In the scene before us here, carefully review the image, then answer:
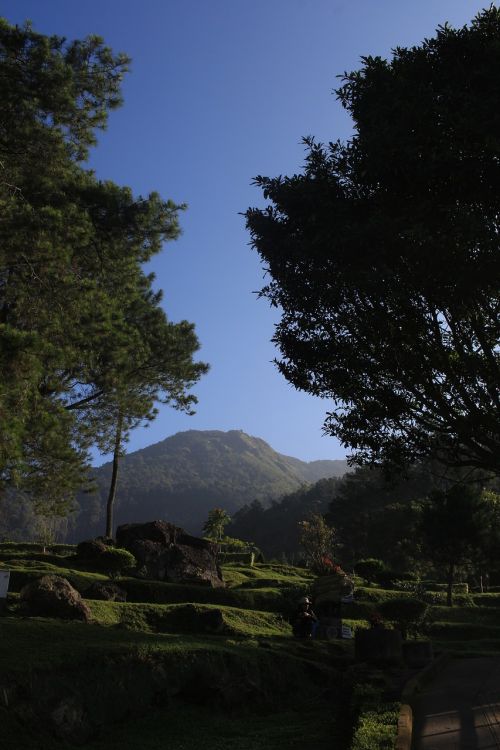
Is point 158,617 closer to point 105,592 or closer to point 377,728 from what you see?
point 105,592

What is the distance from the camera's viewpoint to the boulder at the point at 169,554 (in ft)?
73.6

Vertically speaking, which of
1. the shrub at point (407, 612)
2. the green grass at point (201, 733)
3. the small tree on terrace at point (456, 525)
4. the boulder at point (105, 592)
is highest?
the small tree on terrace at point (456, 525)

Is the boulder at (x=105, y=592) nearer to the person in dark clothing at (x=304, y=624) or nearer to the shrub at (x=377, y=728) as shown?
the person in dark clothing at (x=304, y=624)

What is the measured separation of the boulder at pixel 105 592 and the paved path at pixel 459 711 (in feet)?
30.8

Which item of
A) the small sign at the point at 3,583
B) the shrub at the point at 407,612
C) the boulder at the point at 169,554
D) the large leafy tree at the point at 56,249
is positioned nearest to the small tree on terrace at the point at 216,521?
the boulder at the point at 169,554

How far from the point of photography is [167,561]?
75.0ft

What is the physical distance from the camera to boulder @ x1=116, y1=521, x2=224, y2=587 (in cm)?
2242

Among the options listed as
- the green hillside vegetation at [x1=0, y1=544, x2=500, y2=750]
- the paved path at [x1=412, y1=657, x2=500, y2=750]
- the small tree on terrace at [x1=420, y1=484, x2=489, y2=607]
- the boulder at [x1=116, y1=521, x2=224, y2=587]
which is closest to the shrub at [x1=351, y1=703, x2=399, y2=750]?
the green hillside vegetation at [x1=0, y1=544, x2=500, y2=750]

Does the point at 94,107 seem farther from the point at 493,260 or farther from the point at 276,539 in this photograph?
the point at 276,539

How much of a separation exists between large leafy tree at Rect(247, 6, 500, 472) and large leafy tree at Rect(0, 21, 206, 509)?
6363mm

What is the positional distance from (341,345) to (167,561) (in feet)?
45.9

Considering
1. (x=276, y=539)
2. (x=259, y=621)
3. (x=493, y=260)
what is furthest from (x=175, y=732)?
(x=276, y=539)

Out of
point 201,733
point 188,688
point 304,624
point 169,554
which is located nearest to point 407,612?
point 304,624

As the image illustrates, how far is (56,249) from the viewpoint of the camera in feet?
53.1
